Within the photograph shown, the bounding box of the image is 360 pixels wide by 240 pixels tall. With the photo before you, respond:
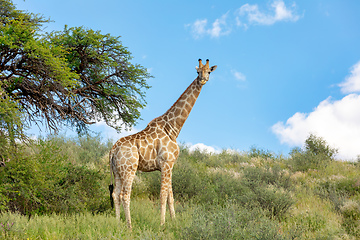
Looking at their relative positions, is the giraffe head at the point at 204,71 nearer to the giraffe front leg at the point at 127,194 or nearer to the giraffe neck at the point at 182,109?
the giraffe neck at the point at 182,109

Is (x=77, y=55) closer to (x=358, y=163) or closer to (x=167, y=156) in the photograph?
(x=167, y=156)

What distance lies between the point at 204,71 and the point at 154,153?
251cm

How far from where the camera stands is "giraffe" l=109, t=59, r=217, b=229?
834cm

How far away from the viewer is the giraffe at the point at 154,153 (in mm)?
8336

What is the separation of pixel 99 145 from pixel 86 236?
13.7 metres

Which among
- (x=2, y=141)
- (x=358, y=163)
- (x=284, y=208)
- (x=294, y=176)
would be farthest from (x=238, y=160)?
(x=2, y=141)

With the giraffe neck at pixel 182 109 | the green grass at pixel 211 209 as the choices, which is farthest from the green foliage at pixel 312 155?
the giraffe neck at pixel 182 109

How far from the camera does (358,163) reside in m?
20.9

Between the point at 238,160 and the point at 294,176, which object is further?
the point at 238,160

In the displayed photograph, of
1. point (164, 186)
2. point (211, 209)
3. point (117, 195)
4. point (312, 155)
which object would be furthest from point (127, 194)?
point (312, 155)

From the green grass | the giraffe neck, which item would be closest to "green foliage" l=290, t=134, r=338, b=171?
the green grass

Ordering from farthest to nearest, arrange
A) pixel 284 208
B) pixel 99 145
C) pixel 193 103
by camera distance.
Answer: pixel 99 145 < pixel 284 208 < pixel 193 103

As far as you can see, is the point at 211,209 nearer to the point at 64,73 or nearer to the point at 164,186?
the point at 164,186

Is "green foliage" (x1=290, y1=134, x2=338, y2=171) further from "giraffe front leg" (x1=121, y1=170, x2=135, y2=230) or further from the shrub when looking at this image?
"giraffe front leg" (x1=121, y1=170, x2=135, y2=230)
